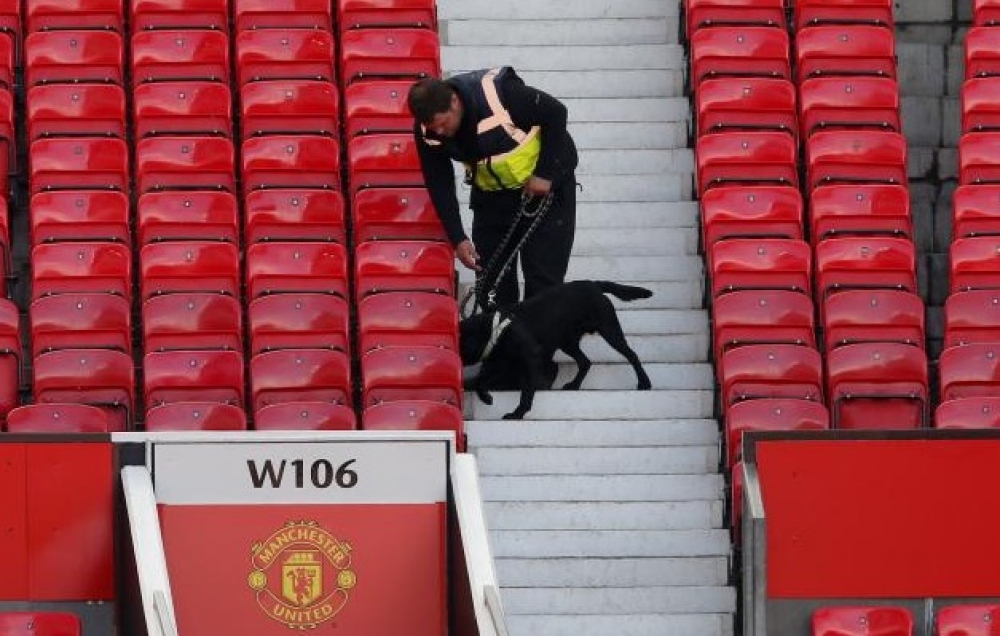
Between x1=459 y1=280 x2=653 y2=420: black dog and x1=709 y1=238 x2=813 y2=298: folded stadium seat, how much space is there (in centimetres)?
58

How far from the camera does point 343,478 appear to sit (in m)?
13.6

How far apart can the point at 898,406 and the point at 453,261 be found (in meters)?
2.24

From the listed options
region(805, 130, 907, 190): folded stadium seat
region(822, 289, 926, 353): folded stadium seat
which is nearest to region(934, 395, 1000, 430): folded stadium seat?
region(822, 289, 926, 353): folded stadium seat

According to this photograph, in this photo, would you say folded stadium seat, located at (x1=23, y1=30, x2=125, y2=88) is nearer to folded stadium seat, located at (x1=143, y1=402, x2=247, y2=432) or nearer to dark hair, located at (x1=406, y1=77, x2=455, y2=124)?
dark hair, located at (x1=406, y1=77, x2=455, y2=124)

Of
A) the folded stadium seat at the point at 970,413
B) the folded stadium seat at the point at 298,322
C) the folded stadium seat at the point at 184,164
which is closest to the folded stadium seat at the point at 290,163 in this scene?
the folded stadium seat at the point at 184,164

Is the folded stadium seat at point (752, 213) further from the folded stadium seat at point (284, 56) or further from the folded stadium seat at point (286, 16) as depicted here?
the folded stadium seat at point (286, 16)

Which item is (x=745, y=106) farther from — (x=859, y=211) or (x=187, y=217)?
(x=187, y=217)

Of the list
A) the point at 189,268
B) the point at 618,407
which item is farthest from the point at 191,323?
the point at 618,407

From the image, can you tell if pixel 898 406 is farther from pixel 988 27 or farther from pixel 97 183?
pixel 97 183

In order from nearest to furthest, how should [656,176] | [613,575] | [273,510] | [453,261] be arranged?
[273,510], [613,575], [453,261], [656,176]

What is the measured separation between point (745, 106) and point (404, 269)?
2.20 meters

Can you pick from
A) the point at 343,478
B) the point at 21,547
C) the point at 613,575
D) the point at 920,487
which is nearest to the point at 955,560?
the point at 920,487

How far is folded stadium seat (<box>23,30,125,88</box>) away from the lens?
1759cm

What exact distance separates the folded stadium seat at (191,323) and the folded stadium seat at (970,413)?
3.30 m
